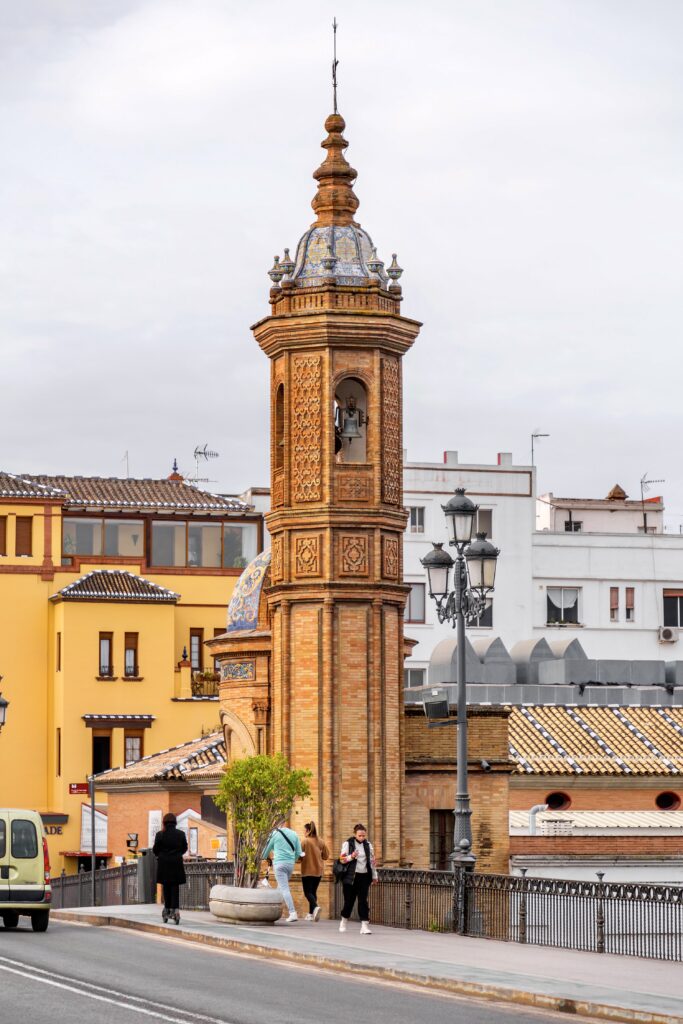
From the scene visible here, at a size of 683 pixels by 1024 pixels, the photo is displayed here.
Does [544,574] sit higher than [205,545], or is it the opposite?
[205,545]

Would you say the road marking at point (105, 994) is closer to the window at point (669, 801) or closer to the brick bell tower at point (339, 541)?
the brick bell tower at point (339, 541)

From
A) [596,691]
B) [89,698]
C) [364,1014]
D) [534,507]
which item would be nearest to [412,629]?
[534,507]

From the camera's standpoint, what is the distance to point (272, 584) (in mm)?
29422

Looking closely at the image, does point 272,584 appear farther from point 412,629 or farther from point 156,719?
point 412,629

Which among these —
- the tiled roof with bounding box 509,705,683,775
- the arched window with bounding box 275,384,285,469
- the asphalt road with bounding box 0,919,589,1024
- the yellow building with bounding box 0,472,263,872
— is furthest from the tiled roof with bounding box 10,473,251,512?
the asphalt road with bounding box 0,919,589,1024

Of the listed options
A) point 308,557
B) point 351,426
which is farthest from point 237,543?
point 308,557

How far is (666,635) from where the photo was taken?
77.6 m

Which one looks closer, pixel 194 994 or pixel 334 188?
pixel 194 994

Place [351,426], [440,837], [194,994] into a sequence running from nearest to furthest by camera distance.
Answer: [194,994], [351,426], [440,837]

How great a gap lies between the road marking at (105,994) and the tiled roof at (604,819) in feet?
58.9

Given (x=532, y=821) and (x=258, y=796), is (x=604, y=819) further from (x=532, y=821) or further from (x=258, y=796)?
(x=258, y=796)

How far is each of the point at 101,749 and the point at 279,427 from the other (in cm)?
4008

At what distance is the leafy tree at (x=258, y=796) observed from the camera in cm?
2709

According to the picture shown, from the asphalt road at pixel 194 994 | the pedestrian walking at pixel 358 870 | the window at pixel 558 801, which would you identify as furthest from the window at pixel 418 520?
the asphalt road at pixel 194 994
